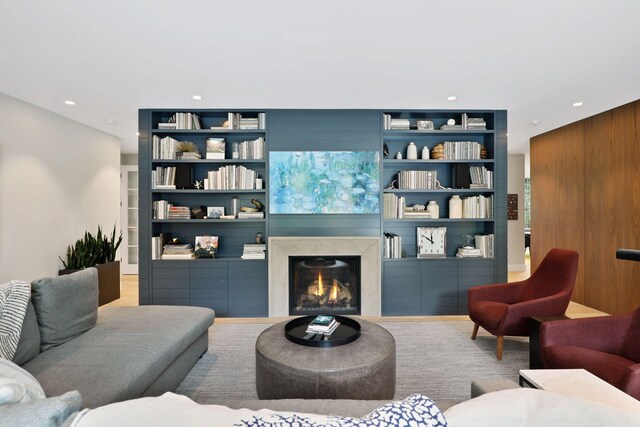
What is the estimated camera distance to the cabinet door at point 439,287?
3910 mm

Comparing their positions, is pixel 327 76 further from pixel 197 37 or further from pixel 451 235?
pixel 451 235

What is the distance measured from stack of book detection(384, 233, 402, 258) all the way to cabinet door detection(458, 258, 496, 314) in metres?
0.76

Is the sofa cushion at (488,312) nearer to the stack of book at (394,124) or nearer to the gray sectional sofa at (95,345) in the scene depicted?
the stack of book at (394,124)

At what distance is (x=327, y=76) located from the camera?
2943 millimetres

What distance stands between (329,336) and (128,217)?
562cm

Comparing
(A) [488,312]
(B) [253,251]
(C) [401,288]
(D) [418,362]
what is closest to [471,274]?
(C) [401,288]

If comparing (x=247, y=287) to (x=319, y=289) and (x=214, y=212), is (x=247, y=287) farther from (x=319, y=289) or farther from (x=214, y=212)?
(x=214, y=212)

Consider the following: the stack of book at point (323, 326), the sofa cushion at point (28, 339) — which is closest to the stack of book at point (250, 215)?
the stack of book at point (323, 326)

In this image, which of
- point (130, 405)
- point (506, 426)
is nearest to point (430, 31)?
point (506, 426)

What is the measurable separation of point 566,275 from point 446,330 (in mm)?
1242

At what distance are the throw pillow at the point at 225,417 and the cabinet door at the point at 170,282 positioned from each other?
3.36 metres

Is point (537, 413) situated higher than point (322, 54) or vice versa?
point (322, 54)

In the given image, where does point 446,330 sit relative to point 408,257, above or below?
below

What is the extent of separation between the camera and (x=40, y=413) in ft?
2.35
